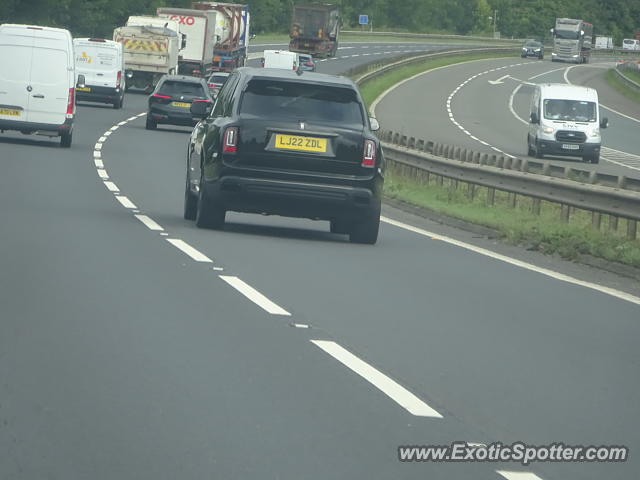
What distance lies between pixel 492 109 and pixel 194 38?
14564 millimetres

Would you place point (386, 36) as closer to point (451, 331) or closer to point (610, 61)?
point (610, 61)

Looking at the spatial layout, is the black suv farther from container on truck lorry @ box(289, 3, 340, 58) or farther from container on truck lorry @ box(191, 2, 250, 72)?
container on truck lorry @ box(289, 3, 340, 58)

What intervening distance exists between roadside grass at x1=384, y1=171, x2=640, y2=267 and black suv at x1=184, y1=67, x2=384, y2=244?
2212 mm

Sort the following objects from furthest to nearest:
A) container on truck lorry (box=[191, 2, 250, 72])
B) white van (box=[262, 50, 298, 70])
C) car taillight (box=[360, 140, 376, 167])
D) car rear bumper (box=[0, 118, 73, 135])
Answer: white van (box=[262, 50, 298, 70]), container on truck lorry (box=[191, 2, 250, 72]), car rear bumper (box=[0, 118, 73, 135]), car taillight (box=[360, 140, 376, 167])

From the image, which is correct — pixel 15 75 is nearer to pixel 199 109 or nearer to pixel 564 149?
pixel 199 109

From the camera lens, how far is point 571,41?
122250 mm

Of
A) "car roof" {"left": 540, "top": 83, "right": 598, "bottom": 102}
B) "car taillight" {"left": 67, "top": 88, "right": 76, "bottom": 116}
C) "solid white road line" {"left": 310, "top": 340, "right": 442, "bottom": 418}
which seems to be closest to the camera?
"solid white road line" {"left": 310, "top": 340, "right": 442, "bottom": 418}

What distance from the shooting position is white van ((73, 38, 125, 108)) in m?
54.1

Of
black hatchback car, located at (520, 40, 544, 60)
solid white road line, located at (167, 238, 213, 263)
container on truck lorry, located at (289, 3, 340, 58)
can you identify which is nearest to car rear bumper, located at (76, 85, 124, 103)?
solid white road line, located at (167, 238, 213, 263)

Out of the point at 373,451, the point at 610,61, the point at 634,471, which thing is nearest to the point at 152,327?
the point at 373,451

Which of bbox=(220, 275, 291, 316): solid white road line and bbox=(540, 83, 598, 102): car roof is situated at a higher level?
bbox=(220, 275, 291, 316): solid white road line

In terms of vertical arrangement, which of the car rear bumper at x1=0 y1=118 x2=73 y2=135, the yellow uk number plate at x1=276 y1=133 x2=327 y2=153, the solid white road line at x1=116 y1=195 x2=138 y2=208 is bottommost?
the car rear bumper at x1=0 y1=118 x2=73 y2=135

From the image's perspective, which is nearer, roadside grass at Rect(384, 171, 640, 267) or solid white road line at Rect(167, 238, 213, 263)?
solid white road line at Rect(167, 238, 213, 263)

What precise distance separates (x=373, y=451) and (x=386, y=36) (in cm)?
14128
